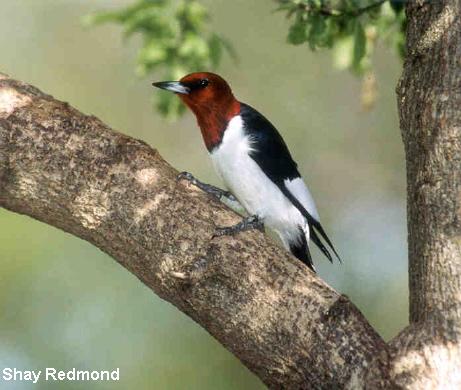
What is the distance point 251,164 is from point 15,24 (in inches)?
220

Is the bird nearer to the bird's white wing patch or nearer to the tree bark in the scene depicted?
the bird's white wing patch

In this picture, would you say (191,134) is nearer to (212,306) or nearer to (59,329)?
(59,329)

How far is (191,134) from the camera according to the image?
8523 millimetres

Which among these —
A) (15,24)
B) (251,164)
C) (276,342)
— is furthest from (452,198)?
(15,24)

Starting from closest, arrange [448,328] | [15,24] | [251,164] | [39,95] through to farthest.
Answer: [448,328] < [39,95] < [251,164] < [15,24]

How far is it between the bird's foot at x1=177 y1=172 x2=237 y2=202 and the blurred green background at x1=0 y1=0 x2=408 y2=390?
288cm

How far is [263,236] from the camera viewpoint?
3357mm

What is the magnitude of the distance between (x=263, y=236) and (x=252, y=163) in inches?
47.2

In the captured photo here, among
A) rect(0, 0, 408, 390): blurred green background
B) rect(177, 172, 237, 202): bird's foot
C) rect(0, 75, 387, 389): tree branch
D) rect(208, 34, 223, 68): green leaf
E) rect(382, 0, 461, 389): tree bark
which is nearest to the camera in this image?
rect(382, 0, 461, 389): tree bark

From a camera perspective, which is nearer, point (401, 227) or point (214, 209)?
point (214, 209)

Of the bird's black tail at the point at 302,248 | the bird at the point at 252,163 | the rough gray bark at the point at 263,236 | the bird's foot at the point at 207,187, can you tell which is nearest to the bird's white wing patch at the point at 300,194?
the bird at the point at 252,163

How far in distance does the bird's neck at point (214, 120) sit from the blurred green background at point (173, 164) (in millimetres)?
2658

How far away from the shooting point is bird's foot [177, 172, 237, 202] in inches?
142

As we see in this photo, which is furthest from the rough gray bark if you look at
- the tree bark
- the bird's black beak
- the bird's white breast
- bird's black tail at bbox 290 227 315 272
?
bird's black tail at bbox 290 227 315 272
